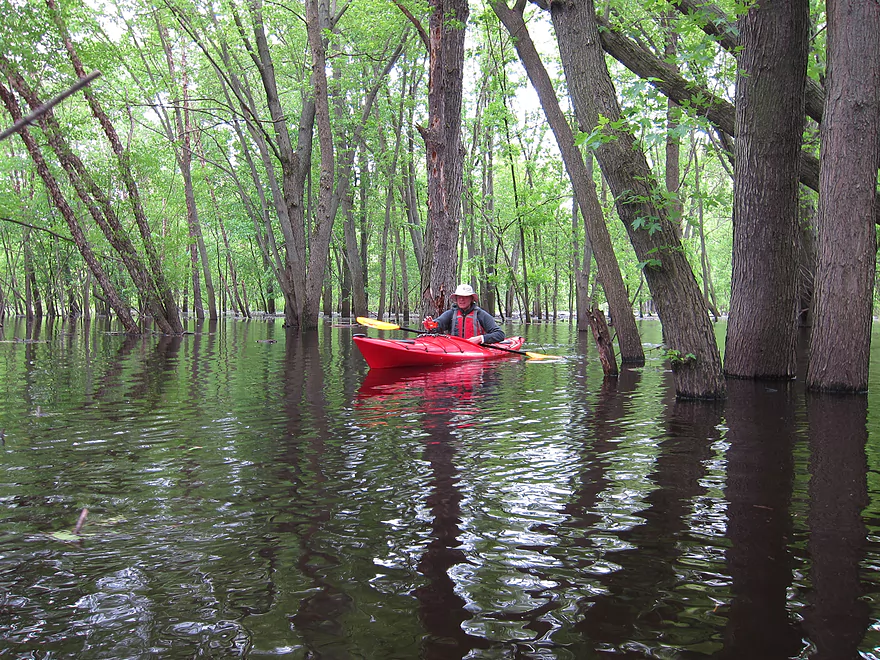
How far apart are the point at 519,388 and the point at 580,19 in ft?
14.9

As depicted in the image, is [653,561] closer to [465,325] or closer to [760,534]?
[760,534]

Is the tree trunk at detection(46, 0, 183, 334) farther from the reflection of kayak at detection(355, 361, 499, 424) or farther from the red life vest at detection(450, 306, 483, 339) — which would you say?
the reflection of kayak at detection(355, 361, 499, 424)

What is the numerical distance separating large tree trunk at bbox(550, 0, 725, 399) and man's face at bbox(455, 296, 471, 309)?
514 centimetres

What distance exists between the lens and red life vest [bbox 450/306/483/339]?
40.9 ft

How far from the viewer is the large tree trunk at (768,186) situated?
7.48 meters

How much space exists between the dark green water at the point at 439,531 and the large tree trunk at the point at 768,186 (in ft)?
5.30

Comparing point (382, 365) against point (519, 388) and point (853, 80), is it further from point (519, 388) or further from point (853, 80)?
point (853, 80)

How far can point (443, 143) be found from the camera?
42.1 feet

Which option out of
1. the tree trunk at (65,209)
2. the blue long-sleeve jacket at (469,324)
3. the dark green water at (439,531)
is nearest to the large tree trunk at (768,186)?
the dark green water at (439,531)

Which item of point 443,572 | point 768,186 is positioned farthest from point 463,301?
point 443,572

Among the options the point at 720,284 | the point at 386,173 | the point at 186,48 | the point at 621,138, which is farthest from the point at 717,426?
the point at 720,284

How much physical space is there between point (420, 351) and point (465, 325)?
1849mm

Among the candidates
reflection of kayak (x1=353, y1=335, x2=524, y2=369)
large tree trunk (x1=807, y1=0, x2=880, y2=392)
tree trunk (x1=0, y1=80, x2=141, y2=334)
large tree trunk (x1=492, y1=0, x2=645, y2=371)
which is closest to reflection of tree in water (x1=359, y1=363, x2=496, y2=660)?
reflection of kayak (x1=353, y1=335, x2=524, y2=369)

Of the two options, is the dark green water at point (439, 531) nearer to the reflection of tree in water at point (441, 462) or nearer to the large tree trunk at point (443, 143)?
the reflection of tree in water at point (441, 462)
